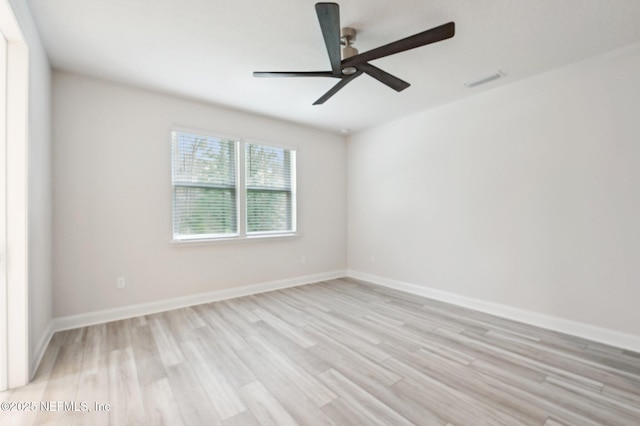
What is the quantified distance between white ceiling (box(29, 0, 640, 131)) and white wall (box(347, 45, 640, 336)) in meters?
0.36

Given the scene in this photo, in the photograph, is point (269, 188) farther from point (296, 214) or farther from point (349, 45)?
point (349, 45)

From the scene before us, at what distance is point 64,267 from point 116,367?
1.46 metres

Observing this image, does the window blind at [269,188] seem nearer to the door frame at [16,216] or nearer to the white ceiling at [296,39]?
the white ceiling at [296,39]

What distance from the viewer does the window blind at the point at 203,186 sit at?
3.62 meters

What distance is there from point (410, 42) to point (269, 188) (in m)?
3.05

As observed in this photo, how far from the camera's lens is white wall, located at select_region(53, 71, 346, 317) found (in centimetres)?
295

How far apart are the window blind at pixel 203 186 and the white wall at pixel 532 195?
256 centimetres

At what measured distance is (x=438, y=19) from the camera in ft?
7.08

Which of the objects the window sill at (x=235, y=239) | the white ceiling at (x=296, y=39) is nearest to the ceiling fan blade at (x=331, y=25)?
the white ceiling at (x=296, y=39)

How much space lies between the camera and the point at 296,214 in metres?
4.77

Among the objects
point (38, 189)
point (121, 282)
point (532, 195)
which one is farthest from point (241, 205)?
point (532, 195)

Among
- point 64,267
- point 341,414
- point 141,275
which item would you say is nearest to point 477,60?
point 341,414

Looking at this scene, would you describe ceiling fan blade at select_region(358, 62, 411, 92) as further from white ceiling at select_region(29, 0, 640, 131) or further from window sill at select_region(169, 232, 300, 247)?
window sill at select_region(169, 232, 300, 247)

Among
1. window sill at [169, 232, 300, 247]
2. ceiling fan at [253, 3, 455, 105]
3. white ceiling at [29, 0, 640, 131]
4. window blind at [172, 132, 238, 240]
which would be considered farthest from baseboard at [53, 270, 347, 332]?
ceiling fan at [253, 3, 455, 105]
